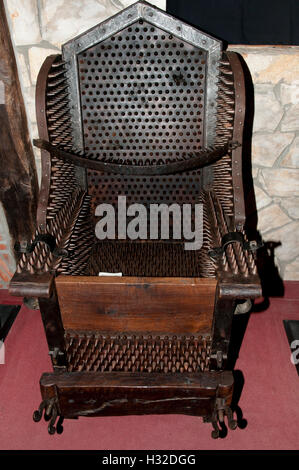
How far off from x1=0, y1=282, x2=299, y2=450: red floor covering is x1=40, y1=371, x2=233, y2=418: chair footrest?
302 mm

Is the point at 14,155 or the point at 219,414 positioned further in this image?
the point at 14,155

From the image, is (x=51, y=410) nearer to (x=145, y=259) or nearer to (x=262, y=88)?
(x=145, y=259)

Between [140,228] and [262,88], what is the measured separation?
1.02 meters

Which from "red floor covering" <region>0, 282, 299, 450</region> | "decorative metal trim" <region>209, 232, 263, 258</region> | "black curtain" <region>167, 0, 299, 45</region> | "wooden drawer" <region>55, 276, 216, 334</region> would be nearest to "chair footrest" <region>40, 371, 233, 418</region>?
"wooden drawer" <region>55, 276, 216, 334</region>

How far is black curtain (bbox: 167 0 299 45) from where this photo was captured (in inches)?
83.0

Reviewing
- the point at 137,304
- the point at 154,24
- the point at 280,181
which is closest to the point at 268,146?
the point at 280,181

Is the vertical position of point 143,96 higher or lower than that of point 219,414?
higher

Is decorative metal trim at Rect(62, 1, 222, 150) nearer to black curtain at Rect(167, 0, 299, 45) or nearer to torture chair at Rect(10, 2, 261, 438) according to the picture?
torture chair at Rect(10, 2, 261, 438)

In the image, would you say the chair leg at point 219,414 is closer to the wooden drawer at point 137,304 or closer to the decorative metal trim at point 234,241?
the wooden drawer at point 137,304

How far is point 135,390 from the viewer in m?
1.77

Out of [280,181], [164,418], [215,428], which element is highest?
[280,181]

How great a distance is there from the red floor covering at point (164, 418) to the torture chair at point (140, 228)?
115 millimetres

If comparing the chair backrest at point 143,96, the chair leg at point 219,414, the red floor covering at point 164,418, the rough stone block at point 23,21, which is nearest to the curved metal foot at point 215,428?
the chair leg at point 219,414

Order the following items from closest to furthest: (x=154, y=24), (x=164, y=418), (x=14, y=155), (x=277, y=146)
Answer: (x=154, y=24) < (x=164, y=418) < (x=14, y=155) < (x=277, y=146)
